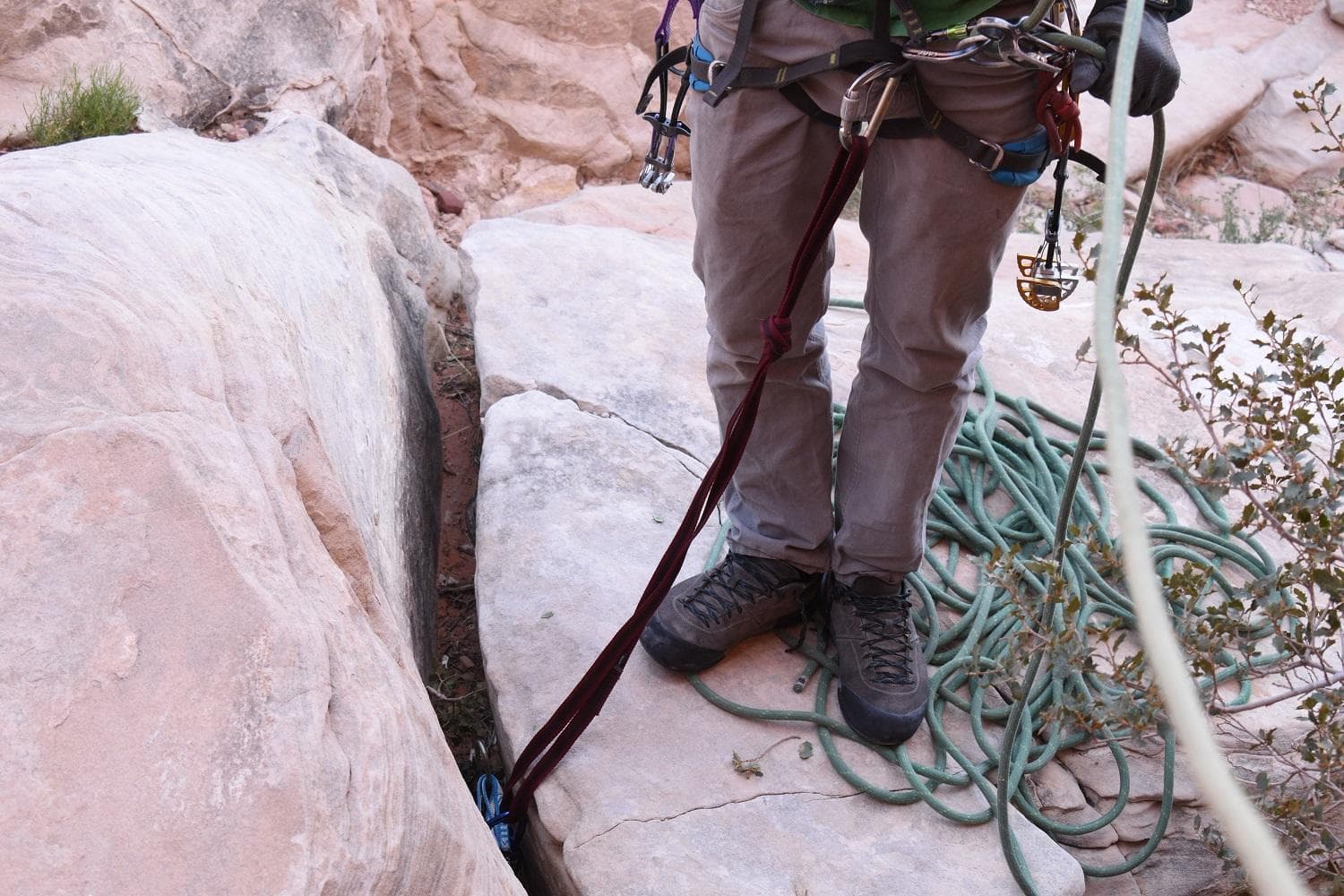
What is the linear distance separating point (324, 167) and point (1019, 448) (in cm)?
173

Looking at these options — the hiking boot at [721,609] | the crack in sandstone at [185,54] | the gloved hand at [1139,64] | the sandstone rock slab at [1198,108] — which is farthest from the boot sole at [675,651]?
the sandstone rock slab at [1198,108]

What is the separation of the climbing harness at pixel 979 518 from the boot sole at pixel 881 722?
0.08 feet

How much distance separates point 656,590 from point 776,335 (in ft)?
1.36

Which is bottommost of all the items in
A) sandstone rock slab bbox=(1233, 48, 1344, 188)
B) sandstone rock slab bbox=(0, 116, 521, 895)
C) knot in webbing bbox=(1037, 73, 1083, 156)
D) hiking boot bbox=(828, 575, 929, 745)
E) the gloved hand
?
sandstone rock slab bbox=(1233, 48, 1344, 188)

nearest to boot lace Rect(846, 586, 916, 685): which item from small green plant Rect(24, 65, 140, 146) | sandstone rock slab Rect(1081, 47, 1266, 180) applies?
small green plant Rect(24, 65, 140, 146)

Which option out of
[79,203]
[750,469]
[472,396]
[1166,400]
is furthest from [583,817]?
[1166,400]

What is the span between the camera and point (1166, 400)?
9.34ft

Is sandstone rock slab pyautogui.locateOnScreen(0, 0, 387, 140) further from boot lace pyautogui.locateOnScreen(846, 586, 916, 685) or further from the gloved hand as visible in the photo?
the gloved hand

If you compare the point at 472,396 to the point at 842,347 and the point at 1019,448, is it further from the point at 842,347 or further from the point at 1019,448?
the point at 1019,448

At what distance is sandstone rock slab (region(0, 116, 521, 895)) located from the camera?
842mm

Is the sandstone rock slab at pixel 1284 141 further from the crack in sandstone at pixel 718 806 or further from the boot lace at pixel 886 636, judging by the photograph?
the crack in sandstone at pixel 718 806

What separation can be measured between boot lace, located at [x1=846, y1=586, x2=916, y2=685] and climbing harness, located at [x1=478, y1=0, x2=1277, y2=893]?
0.30 ft

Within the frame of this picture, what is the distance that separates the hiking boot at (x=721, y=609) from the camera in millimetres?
1885

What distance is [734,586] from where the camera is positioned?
193 centimetres
